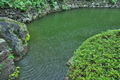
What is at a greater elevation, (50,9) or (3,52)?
(50,9)

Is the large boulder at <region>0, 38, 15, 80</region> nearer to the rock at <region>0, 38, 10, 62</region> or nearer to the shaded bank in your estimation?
the rock at <region>0, 38, 10, 62</region>

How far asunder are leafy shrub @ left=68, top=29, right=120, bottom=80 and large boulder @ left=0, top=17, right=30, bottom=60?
521 cm

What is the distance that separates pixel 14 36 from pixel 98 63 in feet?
23.7

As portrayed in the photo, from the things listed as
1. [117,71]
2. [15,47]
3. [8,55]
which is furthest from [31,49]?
[117,71]

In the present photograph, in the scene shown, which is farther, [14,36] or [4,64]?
[14,36]

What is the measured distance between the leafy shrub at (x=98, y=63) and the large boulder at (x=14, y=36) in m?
Answer: 5.21

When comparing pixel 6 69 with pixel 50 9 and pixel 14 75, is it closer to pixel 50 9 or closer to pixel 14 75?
pixel 14 75

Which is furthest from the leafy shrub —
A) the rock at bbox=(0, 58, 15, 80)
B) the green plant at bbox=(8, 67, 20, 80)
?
the rock at bbox=(0, 58, 15, 80)

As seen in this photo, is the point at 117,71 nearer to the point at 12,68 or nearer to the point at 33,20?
the point at 12,68

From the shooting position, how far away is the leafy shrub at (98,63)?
4500 mm

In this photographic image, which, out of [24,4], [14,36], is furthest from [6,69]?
[24,4]

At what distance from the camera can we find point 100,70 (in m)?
4.71

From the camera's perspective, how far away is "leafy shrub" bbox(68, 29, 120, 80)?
4.50m

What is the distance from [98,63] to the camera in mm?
5176
